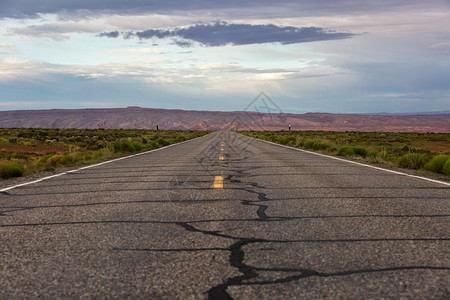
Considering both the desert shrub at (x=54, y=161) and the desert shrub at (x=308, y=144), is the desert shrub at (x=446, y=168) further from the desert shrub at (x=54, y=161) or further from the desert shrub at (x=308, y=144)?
the desert shrub at (x=308, y=144)

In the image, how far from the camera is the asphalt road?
3.14 meters

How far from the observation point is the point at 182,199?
22.7 feet

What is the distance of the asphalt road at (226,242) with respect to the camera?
3.14m

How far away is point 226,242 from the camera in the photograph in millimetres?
4328

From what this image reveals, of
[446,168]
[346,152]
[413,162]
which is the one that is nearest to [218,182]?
[446,168]

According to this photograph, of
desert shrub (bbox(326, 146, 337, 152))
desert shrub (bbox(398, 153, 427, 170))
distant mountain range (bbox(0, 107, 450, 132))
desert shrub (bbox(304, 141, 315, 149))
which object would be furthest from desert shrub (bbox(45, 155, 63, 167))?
distant mountain range (bbox(0, 107, 450, 132))

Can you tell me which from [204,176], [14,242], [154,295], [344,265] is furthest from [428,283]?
[204,176]

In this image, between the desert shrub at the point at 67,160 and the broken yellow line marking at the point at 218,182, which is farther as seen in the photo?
the desert shrub at the point at 67,160

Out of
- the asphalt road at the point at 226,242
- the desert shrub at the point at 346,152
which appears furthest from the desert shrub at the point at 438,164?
the desert shrub at the point at 346,152

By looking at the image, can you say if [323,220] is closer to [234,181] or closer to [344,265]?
[344,265]

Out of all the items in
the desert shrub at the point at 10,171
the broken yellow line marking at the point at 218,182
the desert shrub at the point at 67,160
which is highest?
the broken yellow line marking at the point at 218,182

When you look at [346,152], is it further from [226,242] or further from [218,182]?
[226,242]

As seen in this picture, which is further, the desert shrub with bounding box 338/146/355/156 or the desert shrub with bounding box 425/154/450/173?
the desert shrub with bounding box 338/146/355/156

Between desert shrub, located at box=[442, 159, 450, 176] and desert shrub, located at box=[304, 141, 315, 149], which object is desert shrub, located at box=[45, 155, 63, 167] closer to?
desert shrub, located at box=[442, 159, 450, 176]
